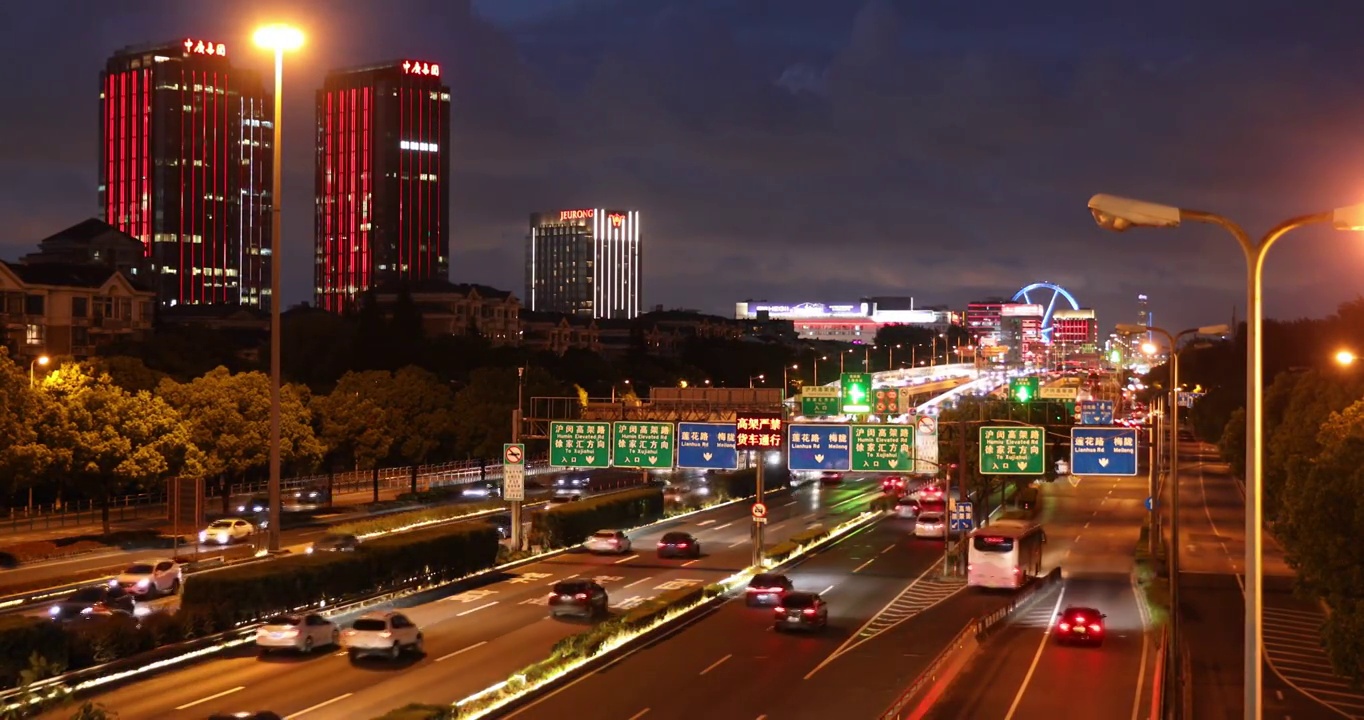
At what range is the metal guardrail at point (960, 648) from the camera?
26312 mm

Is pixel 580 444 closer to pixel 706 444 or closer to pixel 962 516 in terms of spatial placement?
pixel 706 444

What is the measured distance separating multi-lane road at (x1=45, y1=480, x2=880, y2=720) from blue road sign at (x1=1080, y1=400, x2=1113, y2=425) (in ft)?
116

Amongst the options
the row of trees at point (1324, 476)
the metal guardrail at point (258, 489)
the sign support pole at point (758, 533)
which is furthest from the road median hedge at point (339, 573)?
the row of trees at point (1324, 476)

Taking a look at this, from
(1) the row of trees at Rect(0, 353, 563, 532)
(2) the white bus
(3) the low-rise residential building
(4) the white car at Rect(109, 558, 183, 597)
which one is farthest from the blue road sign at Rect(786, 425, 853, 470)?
(3) the low-rise residential building

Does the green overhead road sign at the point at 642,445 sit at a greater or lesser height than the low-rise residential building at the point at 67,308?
lesser

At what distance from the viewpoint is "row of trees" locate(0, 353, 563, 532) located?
1975 inches

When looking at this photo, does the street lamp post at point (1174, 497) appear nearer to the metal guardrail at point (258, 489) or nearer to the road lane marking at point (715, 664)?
the road lane marking at point (715, 664)

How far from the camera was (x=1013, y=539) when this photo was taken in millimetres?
49375

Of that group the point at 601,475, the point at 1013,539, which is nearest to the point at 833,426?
the point at 1013,539

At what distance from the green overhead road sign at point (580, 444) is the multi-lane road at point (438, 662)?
14.7ft

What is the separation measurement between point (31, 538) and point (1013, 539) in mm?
40771

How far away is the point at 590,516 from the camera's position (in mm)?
63844

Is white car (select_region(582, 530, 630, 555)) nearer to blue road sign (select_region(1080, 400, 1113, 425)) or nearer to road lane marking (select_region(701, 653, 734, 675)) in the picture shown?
road lane marking (select_region(701, 653, 734, 675))

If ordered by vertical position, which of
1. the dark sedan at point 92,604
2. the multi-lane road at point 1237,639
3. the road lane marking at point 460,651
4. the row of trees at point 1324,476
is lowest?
the multi-lane road at point 1237,639
